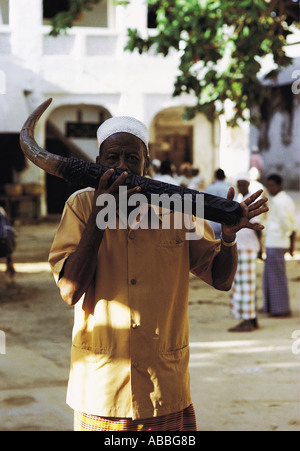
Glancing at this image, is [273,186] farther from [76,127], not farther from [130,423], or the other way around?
[76,127]

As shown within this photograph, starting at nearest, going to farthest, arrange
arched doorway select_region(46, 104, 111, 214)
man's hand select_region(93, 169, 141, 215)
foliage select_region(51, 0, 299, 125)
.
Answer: man's hand select_region(93, 169, 141, 215), foliage select_region(51, 0, 299, 125), arched doorway select_region(46, 104, 111, 214)

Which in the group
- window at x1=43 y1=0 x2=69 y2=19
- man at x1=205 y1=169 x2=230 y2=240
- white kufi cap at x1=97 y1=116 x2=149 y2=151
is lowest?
man at x1=205 y1=169 x2=230 y2=240

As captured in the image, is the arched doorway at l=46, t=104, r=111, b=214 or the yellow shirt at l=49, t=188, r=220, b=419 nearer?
the yellow shirt at l=49, t=188, r=220, b=419

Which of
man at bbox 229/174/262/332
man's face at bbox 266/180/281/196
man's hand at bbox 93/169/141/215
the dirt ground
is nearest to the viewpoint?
man's hand at bbox 93/169/141/215

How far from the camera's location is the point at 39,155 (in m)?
2.25

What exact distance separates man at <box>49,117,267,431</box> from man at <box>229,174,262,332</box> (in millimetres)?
5019

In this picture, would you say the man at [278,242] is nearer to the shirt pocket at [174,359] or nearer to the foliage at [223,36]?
the foliage at [223,36]

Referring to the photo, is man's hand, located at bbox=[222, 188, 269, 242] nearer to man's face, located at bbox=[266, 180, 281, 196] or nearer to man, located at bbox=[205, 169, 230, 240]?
man, located at bbox=[205, 169, 230, 240]

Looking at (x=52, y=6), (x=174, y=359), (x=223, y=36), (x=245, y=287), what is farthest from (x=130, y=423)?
(x=52, y=6)

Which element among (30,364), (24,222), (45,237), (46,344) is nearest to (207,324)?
(46,344)

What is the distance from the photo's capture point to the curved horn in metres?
2.21

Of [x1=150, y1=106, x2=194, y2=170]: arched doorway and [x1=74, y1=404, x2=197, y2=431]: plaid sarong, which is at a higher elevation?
[x1=74, y1=404, x2=197, y2=431]: plaid sarong

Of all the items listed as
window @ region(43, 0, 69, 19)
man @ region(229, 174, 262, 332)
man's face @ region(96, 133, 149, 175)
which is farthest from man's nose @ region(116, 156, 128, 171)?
window @ region(43, 0, 69, 19)

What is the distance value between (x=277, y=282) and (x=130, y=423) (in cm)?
604
